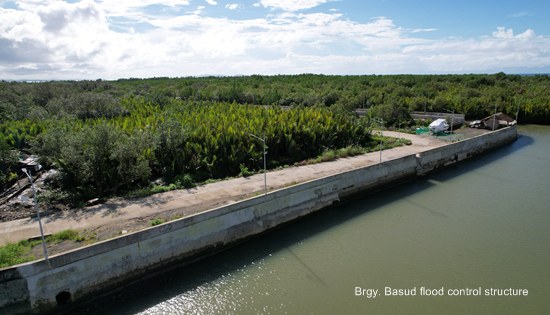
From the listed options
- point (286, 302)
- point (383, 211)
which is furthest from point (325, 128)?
point (286, 302)

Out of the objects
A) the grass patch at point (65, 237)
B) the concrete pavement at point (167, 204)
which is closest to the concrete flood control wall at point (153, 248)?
the concrete pavement at point (167, 204)

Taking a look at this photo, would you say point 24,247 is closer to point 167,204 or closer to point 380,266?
point 167,204

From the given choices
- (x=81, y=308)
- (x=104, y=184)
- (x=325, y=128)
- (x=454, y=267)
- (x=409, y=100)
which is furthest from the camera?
(x=409, y=100)

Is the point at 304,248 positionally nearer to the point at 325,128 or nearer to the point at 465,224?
the point at 465,224

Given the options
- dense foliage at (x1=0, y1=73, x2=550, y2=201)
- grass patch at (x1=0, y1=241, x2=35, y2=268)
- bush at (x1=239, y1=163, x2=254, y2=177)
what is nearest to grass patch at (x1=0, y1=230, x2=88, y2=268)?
grass patch at (x1=0, y1=241, x2=35, y2=268)

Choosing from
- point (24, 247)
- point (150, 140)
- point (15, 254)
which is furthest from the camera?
point (150, 140)

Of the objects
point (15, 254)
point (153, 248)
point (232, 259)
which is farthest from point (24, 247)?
point (232, 259)
